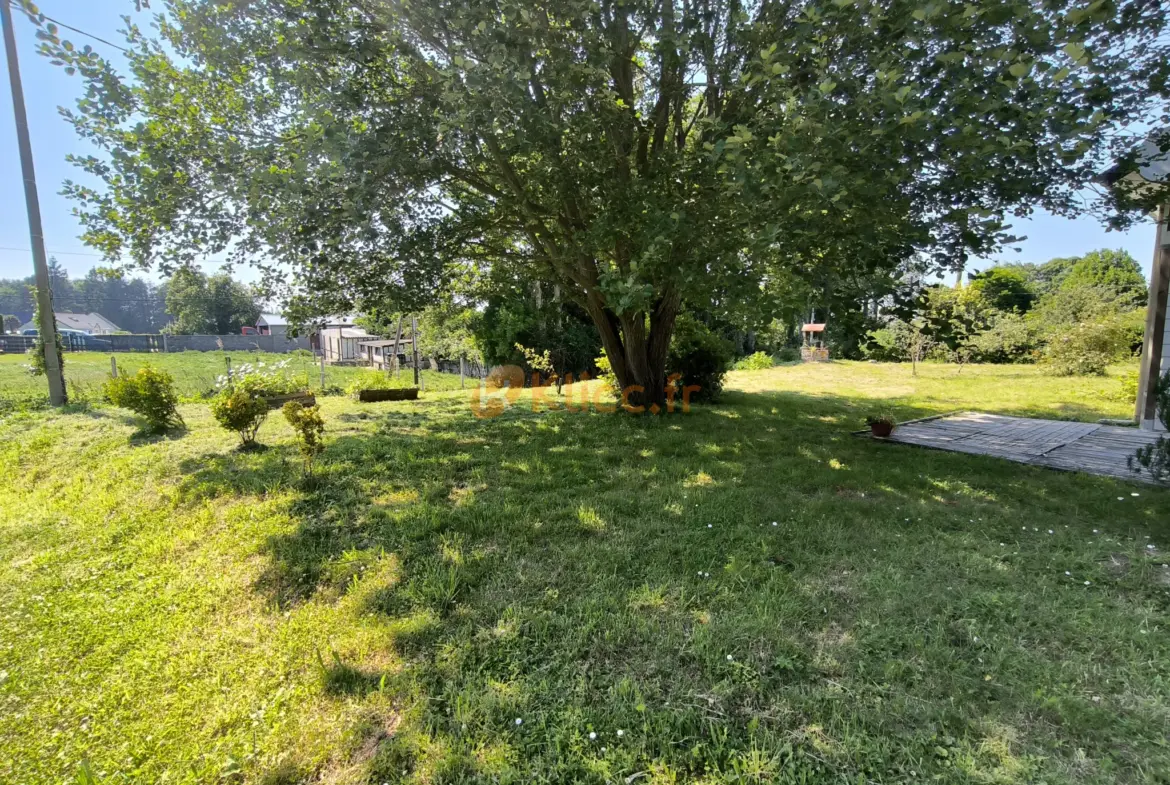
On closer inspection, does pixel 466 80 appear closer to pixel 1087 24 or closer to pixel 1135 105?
pixel 1087 24

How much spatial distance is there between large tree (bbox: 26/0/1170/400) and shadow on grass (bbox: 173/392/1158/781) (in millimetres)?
1805

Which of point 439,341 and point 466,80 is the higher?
point 466,80

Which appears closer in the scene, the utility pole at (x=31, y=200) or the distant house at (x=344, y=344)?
the utility pole at (x=31, y=200)

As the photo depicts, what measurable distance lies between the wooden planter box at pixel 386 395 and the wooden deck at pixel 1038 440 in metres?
8.87

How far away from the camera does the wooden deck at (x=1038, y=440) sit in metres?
5.02

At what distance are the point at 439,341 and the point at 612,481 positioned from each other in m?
13.3

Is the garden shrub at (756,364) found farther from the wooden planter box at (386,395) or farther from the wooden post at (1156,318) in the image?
the wooden planter box at (386,395)

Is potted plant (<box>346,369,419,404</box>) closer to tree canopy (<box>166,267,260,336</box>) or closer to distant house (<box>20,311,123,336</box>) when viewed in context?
tree canopy (<box>166,267,260,336</box>)

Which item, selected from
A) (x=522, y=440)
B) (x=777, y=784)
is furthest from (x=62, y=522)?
(x=777, y=784)

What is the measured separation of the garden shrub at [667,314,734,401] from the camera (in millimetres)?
9555

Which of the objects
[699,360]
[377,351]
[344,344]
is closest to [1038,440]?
[699,360]

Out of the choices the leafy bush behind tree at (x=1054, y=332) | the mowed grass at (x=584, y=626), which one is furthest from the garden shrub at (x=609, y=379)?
the leafy bush behind tree at (x=1054, y=332)

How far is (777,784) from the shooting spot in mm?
1517

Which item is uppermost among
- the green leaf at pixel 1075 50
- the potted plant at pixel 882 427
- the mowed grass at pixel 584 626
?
the green leaf at pixel 1075 50
